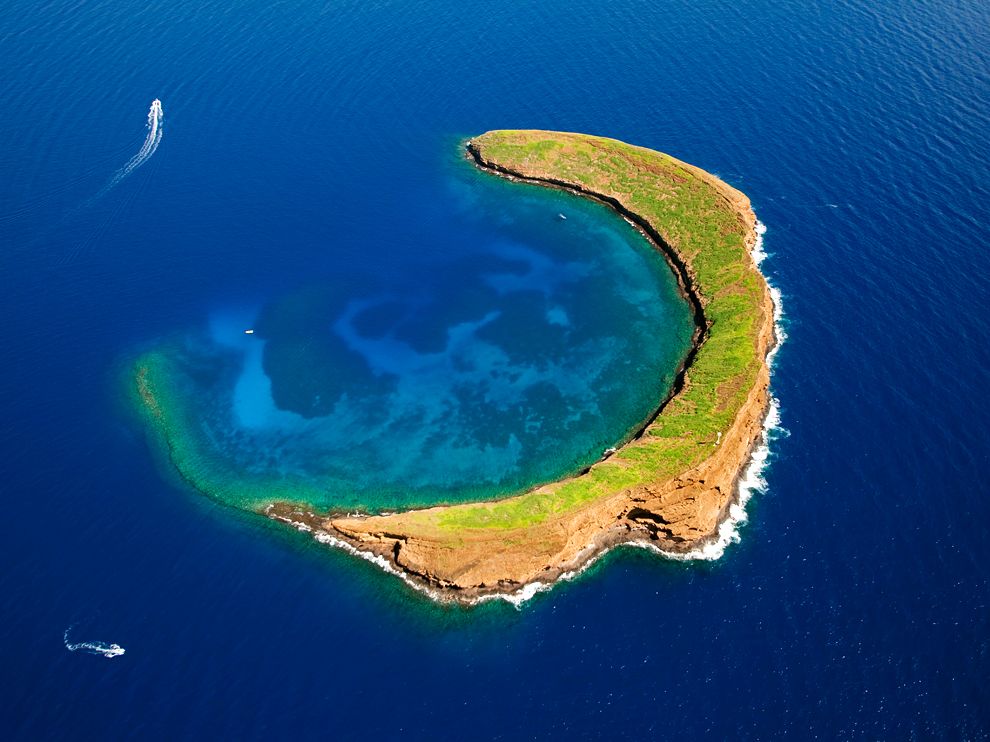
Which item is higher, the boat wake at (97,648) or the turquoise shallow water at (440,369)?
the turquoise shallow water at (440,369)

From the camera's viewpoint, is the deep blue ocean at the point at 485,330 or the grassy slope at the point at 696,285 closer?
the deep blue ocean at the point at 485,330

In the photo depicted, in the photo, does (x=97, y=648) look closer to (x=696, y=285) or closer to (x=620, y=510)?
(x=620, y=510)

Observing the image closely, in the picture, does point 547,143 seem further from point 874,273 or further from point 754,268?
point 874,273

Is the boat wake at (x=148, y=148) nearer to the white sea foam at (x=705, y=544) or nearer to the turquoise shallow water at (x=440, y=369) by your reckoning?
the turquoise shallow water at (x=440, y=369)

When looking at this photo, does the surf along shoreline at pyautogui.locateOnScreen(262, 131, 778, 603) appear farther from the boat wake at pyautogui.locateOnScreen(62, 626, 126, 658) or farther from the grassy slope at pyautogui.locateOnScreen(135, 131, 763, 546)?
the boat wake at pyautogui.locateOnScreen(62, 626, 126, 658)

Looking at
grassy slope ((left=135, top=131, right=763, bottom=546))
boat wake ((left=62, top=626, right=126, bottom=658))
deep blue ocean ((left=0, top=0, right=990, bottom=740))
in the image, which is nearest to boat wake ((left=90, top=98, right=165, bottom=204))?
deep blue ocean ((left=0, top=0, right=990, bottom=740))

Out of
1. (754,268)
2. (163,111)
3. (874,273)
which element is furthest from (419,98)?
(874,273)

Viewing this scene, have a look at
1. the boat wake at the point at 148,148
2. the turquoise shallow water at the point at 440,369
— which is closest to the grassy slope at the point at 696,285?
the turquoise shallow water at the point at 440,369


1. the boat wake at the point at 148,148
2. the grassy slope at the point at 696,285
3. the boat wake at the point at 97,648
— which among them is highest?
the grassy slope at the point at 696,285
